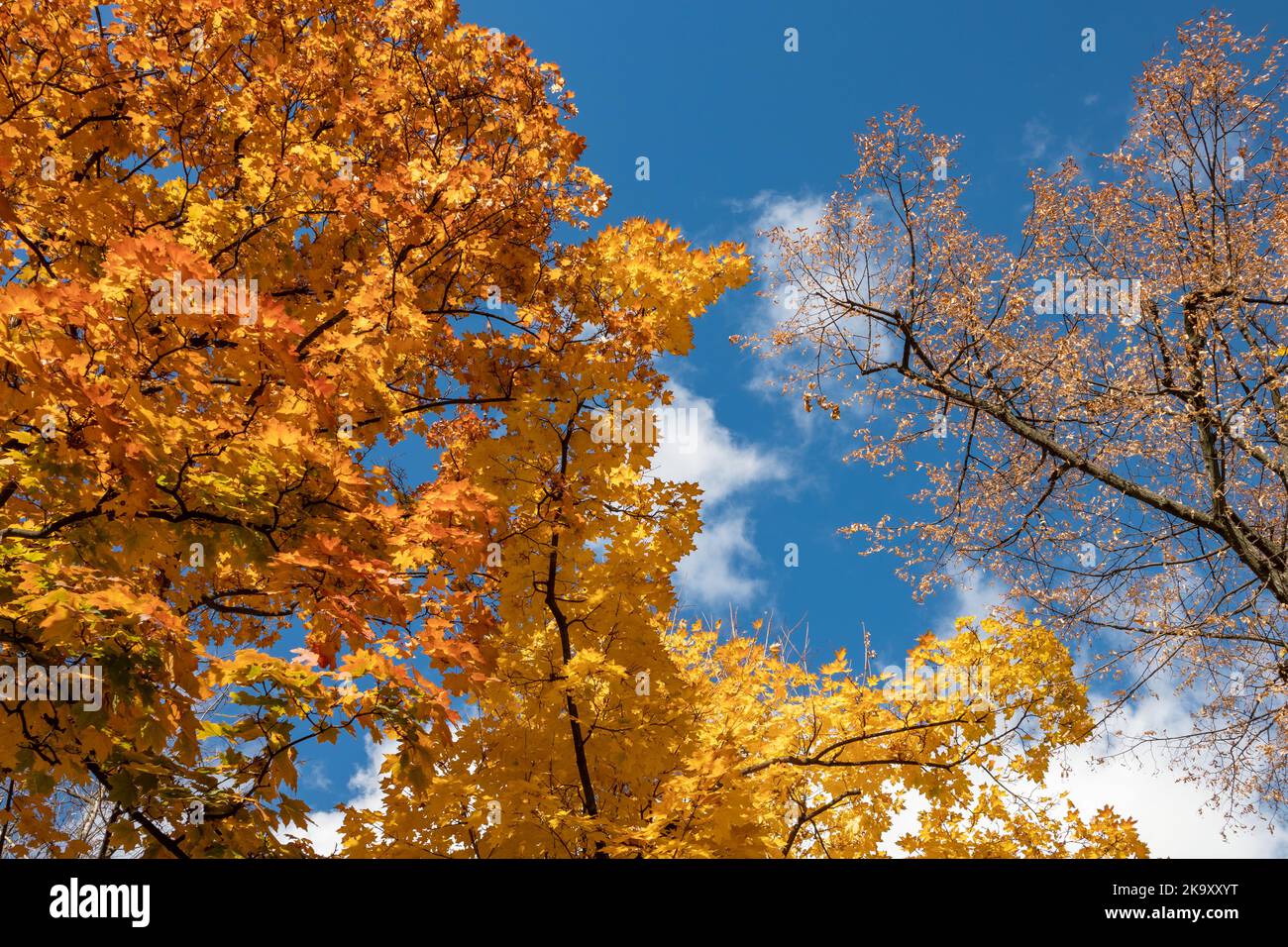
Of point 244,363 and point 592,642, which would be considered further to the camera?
point 592,642

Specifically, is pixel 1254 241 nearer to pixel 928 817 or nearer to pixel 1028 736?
pixel 1028 736

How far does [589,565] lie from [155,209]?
4983mm

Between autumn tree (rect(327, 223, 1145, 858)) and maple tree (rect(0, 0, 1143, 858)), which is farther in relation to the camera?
autumn tree (rect(327, 223, 1145, 858))

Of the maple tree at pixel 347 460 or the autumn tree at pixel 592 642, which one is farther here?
the autumn tree at pixel 592 642

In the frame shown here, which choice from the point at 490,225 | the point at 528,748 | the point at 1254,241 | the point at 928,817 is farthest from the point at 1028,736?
the point at 490,225

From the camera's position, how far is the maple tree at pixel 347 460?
16.9 ft

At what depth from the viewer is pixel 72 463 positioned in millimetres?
5082

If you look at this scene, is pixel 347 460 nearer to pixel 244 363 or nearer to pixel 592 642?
pixel 244 363

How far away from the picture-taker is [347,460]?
18.9 ft

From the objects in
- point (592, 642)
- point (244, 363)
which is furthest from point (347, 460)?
point (592, 642)

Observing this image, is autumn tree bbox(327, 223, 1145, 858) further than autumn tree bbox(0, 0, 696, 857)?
Yes

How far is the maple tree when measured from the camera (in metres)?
5.16

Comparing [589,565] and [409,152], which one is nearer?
[589,565]

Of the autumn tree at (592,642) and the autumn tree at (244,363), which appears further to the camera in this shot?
the autumn tree at (592,642)
